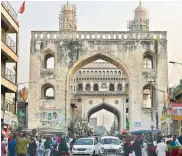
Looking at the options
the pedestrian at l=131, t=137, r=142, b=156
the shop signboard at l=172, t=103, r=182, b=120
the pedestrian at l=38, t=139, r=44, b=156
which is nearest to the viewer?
the pedestrian at l=131, t=137, r=142, b=156

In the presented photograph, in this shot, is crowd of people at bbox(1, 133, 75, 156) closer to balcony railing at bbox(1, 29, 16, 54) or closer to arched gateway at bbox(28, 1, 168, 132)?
balcony railing at bbox(1, 29, 16, 54)

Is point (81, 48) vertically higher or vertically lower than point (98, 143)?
higher

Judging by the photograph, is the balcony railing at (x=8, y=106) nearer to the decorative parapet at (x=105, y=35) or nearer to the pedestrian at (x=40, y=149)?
the pedestrian at (x=40, y=149)

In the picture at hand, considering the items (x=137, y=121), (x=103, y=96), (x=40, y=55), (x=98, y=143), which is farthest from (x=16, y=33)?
(x=103, y=96)

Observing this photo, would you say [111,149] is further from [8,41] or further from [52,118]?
[52,118]

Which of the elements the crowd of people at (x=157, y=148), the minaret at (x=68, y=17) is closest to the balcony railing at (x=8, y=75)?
the crowd of people at (x=157, y=148)

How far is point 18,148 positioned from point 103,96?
49.4 m

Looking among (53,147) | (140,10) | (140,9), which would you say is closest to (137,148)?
(53,147)

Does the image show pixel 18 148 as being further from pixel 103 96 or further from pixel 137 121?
pixel 103 96

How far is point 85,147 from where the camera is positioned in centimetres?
1980

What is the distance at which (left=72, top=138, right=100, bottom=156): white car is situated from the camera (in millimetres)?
19703

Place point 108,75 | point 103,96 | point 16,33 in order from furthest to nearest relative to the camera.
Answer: point 108,75, point 103,96, point 16,33

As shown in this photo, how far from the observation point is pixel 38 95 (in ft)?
127

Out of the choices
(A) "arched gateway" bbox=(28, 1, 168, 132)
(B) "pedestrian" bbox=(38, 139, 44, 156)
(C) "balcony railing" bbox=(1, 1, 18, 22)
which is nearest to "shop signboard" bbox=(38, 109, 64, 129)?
(A) "arched gateway" bbox=(28, 1, 168, 132)
